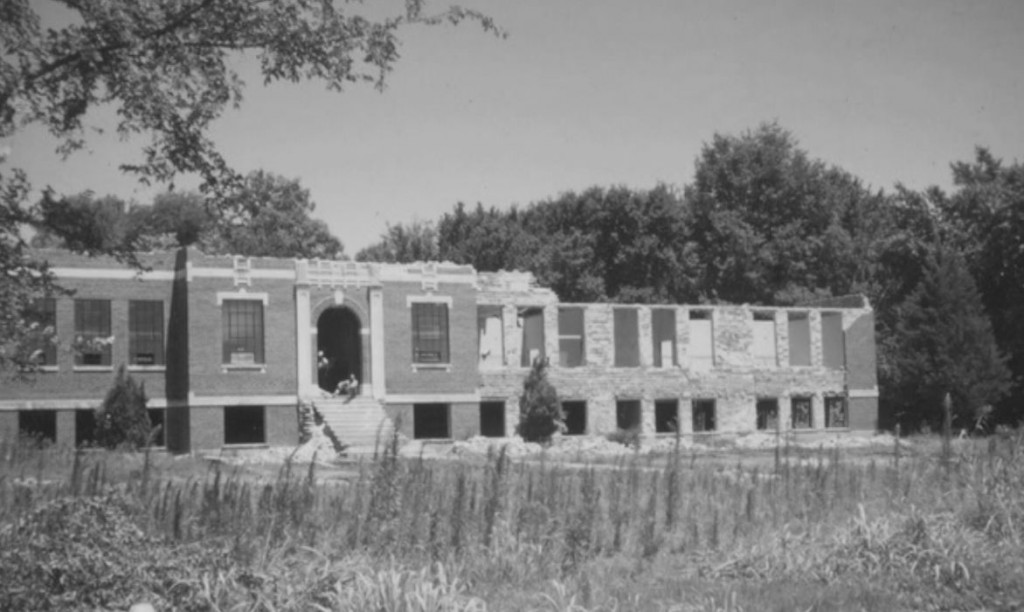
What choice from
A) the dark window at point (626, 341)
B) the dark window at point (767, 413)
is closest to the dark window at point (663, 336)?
the dark window at point (626, 341)

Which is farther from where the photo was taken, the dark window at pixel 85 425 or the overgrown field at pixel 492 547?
the dark window at pixel 85 425

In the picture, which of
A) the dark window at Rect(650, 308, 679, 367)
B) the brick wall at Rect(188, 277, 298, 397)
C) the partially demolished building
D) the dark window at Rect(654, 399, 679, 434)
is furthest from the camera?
the dark window at Rect(650, 308, 679, 367)

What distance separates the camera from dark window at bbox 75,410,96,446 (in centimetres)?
3703

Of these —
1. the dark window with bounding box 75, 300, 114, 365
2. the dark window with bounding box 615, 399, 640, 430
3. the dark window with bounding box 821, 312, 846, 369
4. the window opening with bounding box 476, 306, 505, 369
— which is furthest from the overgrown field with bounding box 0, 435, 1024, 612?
the dark window with bounding box 821, 312, 846, 369

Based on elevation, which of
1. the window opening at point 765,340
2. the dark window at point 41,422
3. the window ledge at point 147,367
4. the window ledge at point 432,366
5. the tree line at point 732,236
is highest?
the tree line at point 732,236

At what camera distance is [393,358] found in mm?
40562

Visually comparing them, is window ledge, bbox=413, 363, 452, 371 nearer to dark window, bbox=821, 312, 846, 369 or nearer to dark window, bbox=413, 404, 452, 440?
dark window, bbox=413, 404, 452, 440

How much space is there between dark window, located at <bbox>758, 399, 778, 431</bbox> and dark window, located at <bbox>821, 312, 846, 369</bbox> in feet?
11.0

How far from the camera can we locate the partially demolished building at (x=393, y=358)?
37.4 metres

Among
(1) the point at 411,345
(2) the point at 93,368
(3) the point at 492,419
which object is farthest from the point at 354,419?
(2) the point at 93,368

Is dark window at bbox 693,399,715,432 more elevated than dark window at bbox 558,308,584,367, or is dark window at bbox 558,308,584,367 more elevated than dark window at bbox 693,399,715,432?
dark window at bbox 558,308,584,367

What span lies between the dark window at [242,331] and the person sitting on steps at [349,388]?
3.23 m

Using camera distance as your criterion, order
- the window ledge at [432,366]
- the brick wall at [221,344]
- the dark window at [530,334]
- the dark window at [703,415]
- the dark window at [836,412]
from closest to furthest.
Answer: the brick wall at [221,344] → the window ledge at [432,366] → the dark window at [703,415] → the dark window at [530,334] → the dark window at [836,412]

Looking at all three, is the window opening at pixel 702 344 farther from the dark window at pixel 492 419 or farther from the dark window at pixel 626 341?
the dark window at pixel 492 419
